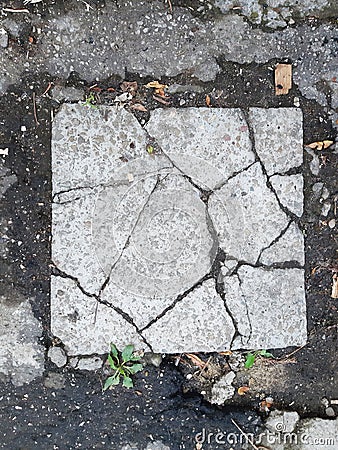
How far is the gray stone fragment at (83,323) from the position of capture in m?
2.53

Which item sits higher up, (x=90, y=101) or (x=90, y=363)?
(x=90, y=101)

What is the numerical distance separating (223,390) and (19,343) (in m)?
1.07

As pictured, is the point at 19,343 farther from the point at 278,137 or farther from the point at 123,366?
the point at 278,137

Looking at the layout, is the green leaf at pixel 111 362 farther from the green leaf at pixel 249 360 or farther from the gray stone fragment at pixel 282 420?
the gray stone fragment at pixel 282 420

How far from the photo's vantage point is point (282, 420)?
275 centimetres

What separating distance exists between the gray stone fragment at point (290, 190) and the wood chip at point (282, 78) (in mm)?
436

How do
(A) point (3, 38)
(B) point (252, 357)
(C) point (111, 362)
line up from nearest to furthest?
(A) point (3, 38)
(C) point (111, 362)
(B) point (252, 357)

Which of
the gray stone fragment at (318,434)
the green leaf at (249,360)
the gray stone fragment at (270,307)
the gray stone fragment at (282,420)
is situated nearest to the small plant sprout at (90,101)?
the gray stone fragment at (270,307)

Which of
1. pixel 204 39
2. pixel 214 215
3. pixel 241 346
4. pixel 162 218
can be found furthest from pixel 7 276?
pixel 204 39

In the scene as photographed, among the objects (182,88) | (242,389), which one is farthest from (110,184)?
(242,389)

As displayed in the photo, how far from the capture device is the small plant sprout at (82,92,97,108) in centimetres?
252

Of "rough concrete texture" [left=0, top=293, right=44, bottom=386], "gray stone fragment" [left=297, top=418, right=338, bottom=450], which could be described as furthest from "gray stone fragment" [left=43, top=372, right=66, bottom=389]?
"gray stone fragment" [left=297, top=418, right=338, bottom=450]

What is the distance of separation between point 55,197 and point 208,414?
137 cm

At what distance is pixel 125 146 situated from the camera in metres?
2.54
